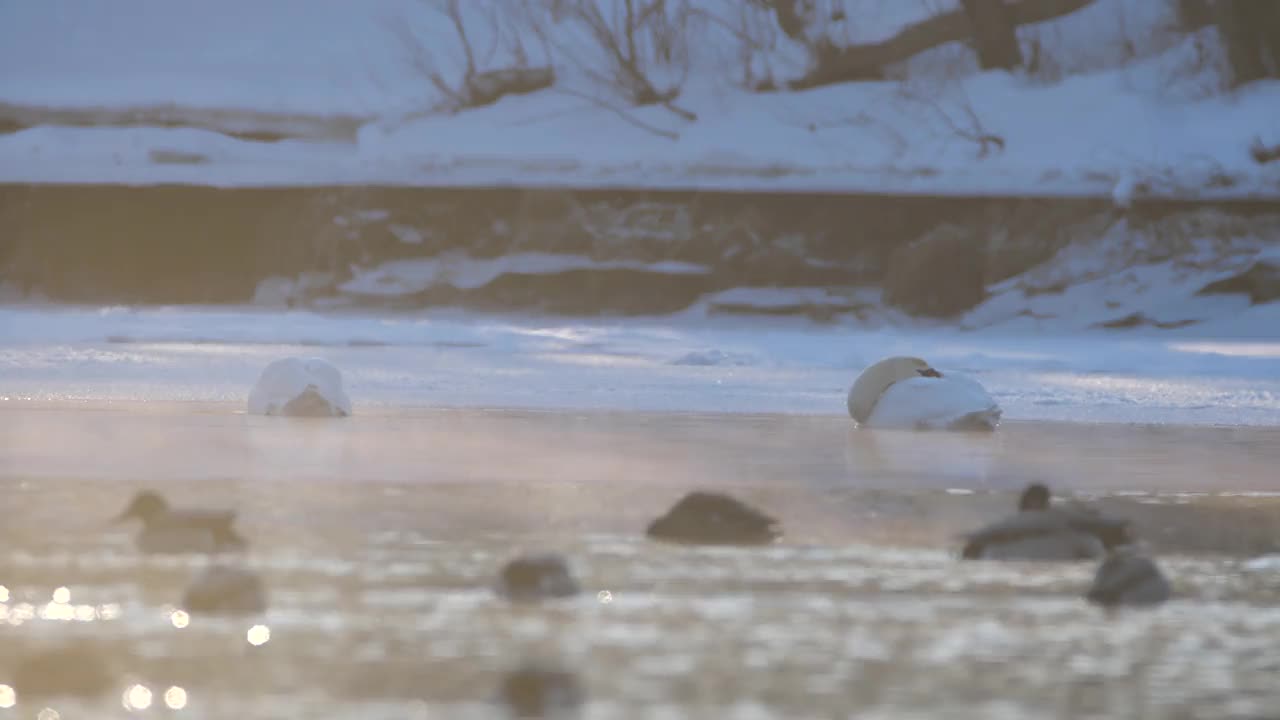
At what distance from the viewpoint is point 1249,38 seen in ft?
41.9

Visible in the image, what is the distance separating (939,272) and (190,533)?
9784mm

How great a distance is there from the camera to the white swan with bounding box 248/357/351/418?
20.8 feet

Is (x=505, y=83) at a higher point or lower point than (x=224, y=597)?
higher

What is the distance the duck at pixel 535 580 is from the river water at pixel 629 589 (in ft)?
0.11

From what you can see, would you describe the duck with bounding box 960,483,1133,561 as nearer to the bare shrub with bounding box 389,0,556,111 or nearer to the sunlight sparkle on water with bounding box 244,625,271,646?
the sunlight sparkle on water with bounding box 244,625,271,646

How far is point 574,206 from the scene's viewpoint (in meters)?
12.6

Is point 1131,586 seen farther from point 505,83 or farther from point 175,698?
point 505,83

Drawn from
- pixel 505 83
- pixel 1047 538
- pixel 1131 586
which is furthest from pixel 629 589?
pixel 505 83

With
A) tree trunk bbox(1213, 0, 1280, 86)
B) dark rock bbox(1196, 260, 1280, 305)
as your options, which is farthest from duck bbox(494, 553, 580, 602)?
tree trunk bbox(1213, 0, 1280, 86)

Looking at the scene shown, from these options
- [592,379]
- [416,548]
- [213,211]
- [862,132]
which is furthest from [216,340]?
[416,548]

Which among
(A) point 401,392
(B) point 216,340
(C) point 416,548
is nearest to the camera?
(C) point 416,548

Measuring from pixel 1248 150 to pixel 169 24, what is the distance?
253 inches

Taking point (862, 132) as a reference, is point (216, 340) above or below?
below

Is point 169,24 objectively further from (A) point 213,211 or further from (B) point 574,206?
(B) point 574,206
